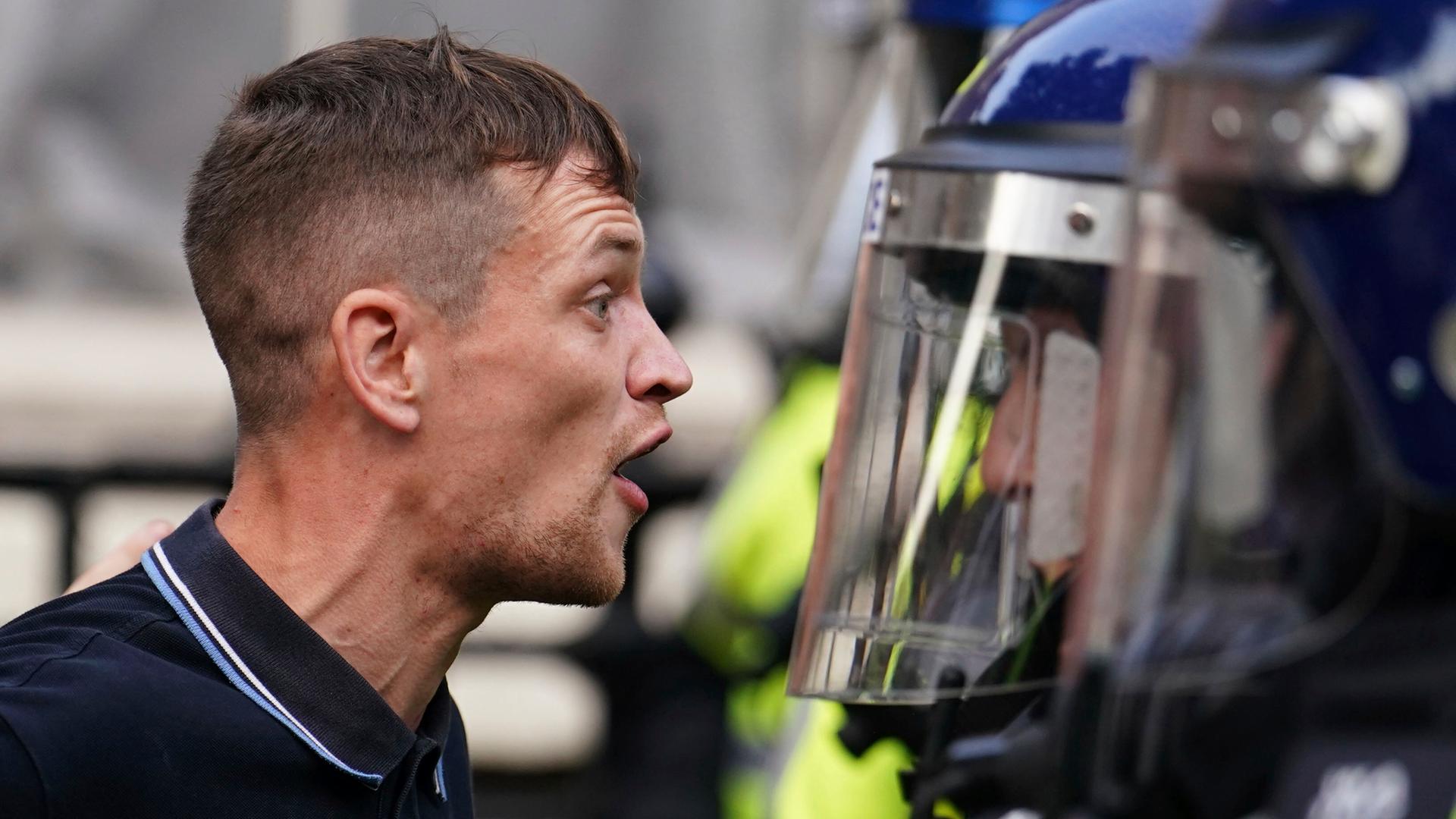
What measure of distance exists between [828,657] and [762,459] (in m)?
1.74

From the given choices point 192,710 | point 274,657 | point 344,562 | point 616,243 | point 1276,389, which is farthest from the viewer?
point 616,243

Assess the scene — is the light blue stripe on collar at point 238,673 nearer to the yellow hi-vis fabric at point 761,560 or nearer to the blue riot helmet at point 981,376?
the blue riot helmet at point 981,376

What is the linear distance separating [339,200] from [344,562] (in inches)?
13.2

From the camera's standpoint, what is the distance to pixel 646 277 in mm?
4773

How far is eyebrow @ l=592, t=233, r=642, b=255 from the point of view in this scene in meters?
1.96

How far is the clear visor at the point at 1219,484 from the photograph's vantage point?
1458 mm

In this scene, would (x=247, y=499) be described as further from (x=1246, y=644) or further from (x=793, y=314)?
(x=793, y=314)

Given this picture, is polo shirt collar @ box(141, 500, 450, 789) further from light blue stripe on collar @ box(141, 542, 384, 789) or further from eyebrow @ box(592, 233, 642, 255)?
eyebrow @ box(592, 233, 642, 255)

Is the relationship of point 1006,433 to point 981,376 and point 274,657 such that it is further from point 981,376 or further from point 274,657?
point 274,657

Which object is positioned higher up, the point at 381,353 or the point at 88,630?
the point at 381,353

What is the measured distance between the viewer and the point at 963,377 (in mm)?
1900


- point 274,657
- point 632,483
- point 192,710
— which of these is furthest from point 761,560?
point 192,710

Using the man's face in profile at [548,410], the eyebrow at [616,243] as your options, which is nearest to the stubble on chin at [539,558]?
the man's face in profile at [548,410]

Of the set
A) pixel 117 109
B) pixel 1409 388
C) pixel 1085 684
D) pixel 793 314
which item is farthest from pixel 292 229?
pixel 117 109
